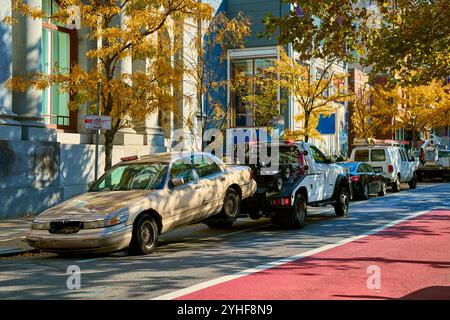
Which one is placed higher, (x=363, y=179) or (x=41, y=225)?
(x=363, y=179)

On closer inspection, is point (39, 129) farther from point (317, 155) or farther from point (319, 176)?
point (319, 176)

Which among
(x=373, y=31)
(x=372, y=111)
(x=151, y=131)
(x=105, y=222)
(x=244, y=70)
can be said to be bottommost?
(x=105, y=222)

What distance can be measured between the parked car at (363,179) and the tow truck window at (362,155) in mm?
3025

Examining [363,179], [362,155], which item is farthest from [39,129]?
[362,155]

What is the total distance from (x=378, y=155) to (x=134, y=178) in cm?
1811

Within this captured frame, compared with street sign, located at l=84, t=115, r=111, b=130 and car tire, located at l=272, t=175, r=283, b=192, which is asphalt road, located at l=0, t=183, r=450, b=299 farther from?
street sign, located at l=84, t=115, r=111, b=130

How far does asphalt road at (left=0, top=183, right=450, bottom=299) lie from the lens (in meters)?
7.41

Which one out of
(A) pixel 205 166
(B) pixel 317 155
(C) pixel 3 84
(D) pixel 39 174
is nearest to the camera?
(A) pixel 205 166

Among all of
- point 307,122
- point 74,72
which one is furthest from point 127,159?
point 307,122

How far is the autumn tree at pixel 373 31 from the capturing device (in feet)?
46.6

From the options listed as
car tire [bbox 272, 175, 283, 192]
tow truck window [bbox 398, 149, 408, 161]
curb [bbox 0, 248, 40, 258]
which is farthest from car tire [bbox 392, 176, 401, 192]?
curb [bbox 0, 248, 40, 258]

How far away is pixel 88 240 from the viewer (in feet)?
31.4
